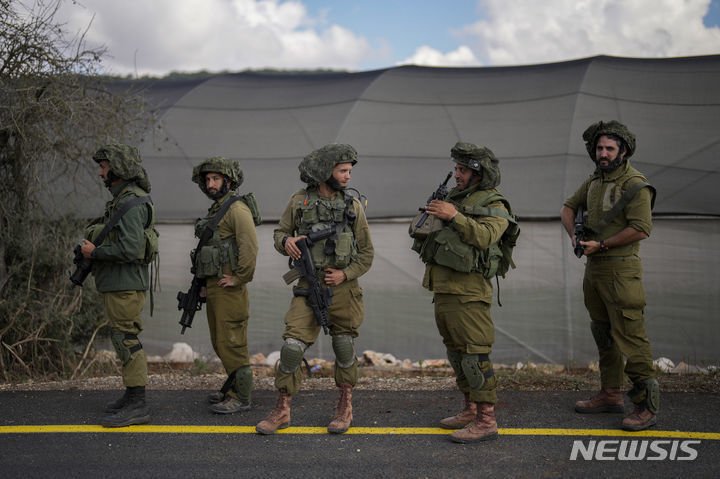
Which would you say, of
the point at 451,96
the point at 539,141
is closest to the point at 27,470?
the point at 539,141

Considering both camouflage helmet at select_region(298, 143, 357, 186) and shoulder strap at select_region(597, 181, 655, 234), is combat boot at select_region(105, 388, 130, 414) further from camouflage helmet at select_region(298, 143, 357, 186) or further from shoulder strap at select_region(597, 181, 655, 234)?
shoulder strap at select_region(597, 181, 655, 234)

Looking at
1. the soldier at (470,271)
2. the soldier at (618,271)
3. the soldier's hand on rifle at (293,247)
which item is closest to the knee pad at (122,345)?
the soldier's hand on rifle at (293,247)

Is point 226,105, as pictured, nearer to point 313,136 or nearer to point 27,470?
point 313,136

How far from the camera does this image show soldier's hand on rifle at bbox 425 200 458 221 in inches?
159

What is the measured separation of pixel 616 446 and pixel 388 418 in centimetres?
150

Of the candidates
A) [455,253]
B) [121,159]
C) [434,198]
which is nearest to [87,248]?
[121,159]

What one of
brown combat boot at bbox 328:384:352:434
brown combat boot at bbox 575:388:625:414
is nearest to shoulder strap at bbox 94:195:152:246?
brown combat boot at bbox 328:384:352:434

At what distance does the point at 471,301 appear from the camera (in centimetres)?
412

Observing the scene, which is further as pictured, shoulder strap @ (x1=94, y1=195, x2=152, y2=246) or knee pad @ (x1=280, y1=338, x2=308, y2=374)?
shoulder strap @ (x1=94, y1=195, x2=152, y2=246)

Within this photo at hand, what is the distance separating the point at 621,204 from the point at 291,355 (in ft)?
7.88

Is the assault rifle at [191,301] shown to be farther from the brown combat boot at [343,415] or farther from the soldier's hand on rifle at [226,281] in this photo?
the brown combat boot at [343,415]

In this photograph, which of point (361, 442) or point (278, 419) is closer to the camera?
point (361, 442)

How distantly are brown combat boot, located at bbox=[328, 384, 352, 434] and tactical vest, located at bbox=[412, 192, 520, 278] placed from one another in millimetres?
1042

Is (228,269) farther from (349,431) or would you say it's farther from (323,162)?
(349,431)
